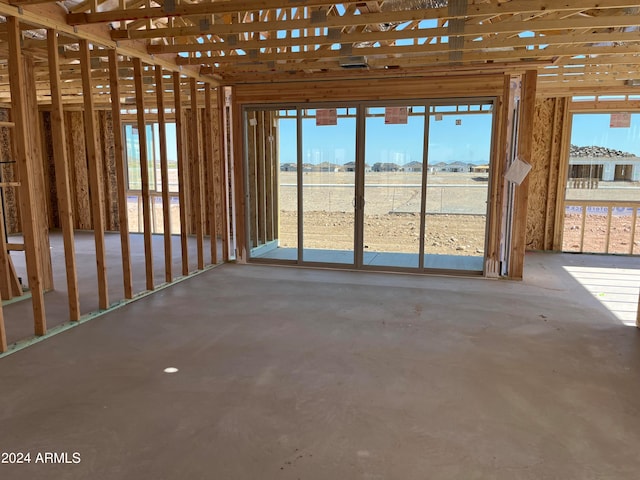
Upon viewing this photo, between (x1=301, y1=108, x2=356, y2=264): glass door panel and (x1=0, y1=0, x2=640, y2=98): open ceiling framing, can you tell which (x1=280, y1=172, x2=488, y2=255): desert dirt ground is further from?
(x1=0, y1=0, x2=640, y2=98): open ceiling framing

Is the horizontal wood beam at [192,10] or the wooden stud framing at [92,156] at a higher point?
the horizontal wood beam at [192,10]

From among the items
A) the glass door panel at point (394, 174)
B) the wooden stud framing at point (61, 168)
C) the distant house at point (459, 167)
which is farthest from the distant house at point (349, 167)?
the wooden stud framing at point (61, 168)

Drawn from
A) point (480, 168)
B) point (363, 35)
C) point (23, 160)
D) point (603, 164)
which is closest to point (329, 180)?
point (480, 168)

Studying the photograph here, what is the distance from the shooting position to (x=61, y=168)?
423 cm

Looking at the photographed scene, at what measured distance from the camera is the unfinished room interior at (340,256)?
257 centimetres

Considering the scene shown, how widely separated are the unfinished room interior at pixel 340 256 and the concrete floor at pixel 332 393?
21mm

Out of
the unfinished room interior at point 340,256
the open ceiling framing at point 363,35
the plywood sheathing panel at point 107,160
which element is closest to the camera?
the unfinished room interior at point 340,256

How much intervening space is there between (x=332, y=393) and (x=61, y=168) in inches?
129

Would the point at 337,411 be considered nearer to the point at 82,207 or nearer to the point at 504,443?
the point at 504,443

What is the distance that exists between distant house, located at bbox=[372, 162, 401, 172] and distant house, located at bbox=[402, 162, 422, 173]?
0.10m

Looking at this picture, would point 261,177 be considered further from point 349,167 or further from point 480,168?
point 480,168

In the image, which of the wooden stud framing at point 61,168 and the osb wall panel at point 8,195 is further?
the osb wall panel at point 8,195

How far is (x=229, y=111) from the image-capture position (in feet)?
23.3

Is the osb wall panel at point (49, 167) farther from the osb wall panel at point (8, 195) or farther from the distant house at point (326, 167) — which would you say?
the distant house at point (326, 167)
